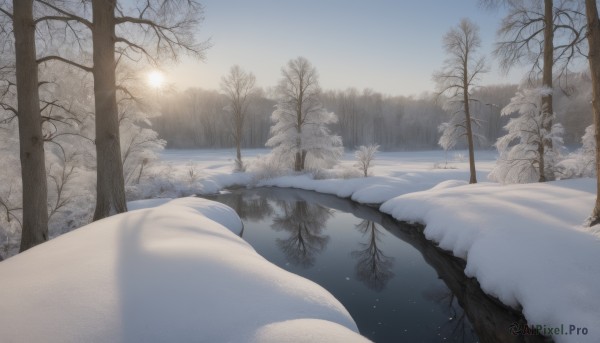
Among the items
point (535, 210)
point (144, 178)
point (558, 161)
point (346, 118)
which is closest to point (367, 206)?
point (558, 161)

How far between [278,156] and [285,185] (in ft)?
8.28

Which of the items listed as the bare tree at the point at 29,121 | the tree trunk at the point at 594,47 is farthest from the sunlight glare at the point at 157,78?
the tree trunk at the point at 594,47

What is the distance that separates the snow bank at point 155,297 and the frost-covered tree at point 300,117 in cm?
2075

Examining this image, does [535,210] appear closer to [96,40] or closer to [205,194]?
[96,40]

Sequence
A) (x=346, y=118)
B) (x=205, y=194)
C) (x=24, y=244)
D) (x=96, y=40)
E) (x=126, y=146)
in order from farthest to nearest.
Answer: (x=346, y=118)
(x=205, y=194)
(x=126, y=146)
(x=96, y=40)
(x=24, y=244)

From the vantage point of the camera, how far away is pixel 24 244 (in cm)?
547

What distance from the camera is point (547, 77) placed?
10.8m

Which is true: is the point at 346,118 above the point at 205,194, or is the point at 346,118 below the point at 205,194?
above

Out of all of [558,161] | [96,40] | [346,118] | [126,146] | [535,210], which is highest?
[346,118]

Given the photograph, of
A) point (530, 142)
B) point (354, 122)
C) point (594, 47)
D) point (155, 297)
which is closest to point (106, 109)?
point (155, 297)

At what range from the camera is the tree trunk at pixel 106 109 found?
585 centimetres

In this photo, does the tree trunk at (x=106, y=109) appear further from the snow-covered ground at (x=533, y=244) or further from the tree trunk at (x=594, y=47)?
the tree trunk at (x=594, y=47)

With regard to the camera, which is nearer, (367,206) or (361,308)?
(361,308)

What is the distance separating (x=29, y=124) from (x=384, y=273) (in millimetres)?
7894
